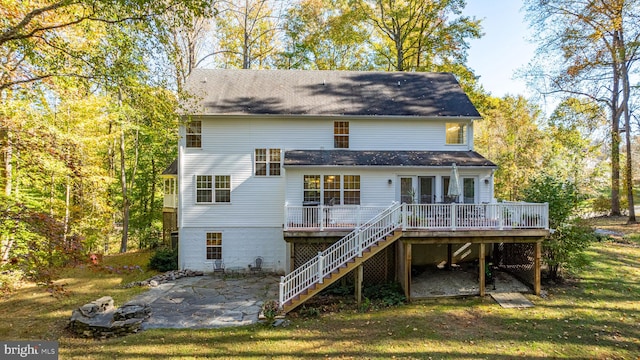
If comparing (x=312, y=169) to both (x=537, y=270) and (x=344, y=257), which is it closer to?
(x=344, y=257)

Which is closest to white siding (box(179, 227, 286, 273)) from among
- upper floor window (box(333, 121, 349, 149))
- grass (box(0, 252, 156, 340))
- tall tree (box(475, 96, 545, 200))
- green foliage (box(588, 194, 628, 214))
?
grass (box(0, 252, 156, 340))

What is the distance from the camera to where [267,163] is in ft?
47.6

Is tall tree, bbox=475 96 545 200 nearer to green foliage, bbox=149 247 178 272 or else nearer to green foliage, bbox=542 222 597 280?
green foliage, bbox=542 222 597 280

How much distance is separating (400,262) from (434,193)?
339 centimetres

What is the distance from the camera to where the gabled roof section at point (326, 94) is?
14.8m

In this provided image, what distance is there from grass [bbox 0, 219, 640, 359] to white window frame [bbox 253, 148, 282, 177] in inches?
271

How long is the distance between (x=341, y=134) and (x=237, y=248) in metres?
7.21

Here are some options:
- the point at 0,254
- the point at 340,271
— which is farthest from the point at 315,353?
the point at 0,254

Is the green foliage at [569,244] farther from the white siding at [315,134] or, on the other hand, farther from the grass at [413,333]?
the white siding at [315,134]

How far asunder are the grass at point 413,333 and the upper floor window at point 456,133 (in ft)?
23.7

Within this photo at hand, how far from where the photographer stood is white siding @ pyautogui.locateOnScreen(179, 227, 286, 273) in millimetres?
14320

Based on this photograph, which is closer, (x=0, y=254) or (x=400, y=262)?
(x=0, y=254)

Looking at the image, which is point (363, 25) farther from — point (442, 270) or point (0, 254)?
point (0, 254)

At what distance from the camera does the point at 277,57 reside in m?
26.4
